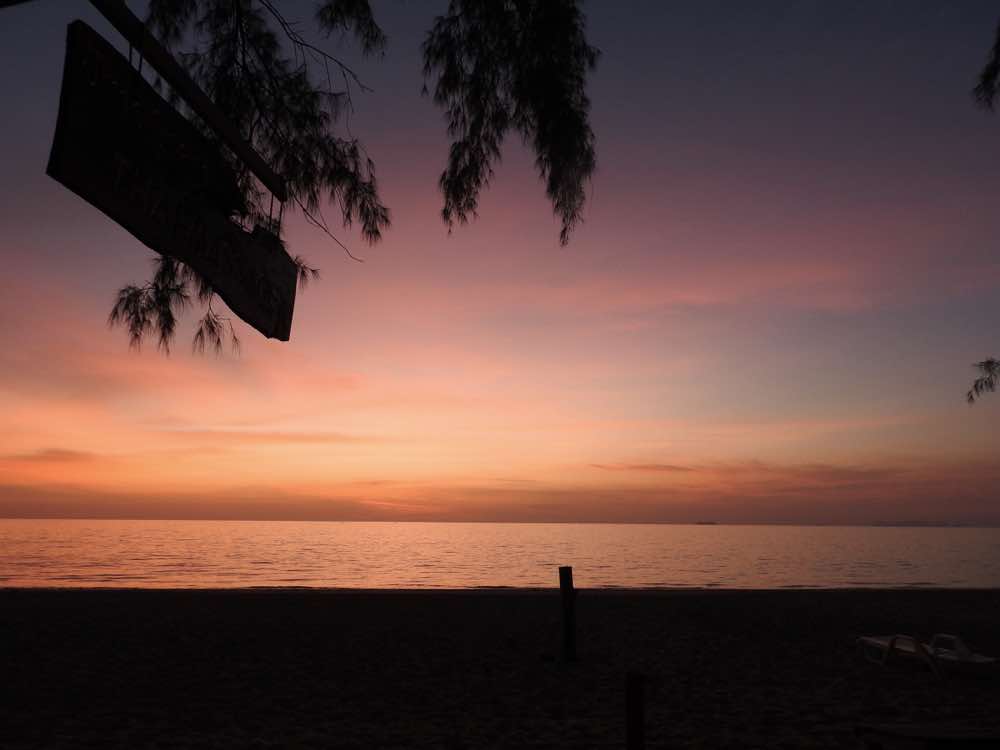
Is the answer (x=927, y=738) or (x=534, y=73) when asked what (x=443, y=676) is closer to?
(x=927, y=738)

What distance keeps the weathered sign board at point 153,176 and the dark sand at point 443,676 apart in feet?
22.9

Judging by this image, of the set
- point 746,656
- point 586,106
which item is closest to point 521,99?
point 586,106

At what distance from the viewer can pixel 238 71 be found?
5.06m

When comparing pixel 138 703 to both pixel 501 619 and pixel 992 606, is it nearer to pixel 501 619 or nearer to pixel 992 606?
pixel 501 619

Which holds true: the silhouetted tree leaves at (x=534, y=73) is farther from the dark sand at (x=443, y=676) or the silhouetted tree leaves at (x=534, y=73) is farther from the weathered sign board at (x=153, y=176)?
the dark sand at (x=443, y=676)

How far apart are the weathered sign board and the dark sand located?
6979mm

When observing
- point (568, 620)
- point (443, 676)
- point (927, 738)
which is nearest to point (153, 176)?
point (927, 738)

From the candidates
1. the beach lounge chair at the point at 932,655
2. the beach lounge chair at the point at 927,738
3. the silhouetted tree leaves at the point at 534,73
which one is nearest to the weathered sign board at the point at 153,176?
the silhouetted tree leaves at the point at 534,73

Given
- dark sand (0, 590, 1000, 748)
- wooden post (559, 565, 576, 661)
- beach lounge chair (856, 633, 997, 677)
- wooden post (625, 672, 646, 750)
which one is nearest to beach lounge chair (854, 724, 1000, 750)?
dark sand (0, 590, 1000, 748)

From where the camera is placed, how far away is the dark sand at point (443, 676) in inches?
356

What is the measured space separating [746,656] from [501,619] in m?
6.83

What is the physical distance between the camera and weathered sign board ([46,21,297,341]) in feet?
6.74

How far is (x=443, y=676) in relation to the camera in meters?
12.4

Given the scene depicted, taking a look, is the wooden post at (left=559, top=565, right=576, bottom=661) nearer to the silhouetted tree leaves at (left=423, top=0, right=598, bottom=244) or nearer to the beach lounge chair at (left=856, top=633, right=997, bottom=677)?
the beach lounge chair at (left=856, top=633, right=997, bottom=677)
